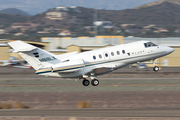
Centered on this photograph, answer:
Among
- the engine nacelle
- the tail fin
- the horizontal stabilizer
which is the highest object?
the horizontal stabilizer

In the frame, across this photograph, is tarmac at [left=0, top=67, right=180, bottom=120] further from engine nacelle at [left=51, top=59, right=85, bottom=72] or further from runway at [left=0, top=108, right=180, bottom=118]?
engine nacelle at [left=51, top=59, right=85, bottom=72]

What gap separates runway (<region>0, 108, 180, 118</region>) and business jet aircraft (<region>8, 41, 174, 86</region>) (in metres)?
6.61

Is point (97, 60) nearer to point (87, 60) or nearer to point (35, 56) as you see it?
point (87, 60)

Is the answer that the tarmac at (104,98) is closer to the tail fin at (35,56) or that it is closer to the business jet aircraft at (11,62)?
the tail fin at (35,56)

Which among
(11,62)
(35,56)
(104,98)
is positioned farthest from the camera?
(11,62)

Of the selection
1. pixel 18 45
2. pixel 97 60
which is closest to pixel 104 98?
pixel 97 60

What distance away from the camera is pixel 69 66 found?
34156 millimetres

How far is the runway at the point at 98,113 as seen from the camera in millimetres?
25578

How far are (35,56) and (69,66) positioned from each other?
3990 millimetres

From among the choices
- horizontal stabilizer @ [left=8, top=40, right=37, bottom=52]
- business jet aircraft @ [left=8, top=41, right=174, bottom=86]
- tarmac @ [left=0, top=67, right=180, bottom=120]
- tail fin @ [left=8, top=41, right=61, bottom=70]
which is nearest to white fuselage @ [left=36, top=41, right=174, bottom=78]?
business jet aircraft @ [left=8, top=41, right=174, bottom=86]

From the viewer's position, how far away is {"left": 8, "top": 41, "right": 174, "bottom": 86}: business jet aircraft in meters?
33.8

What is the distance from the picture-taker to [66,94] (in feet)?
124

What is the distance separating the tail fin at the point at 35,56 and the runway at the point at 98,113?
6453mm

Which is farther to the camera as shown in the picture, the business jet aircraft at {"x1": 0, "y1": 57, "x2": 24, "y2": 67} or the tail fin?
the business jet aircraft at {"x1": 0, "y1": 57, "x2": 24, "y2": 67}
